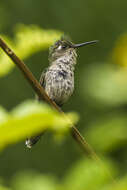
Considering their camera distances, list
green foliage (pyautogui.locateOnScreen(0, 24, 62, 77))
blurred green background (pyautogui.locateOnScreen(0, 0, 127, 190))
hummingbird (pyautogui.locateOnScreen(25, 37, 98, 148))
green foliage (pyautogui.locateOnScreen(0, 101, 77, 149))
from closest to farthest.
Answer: green foliage (pyautogui.locateOnScreen(0, 101, 77, 149))
green foliage (pyautogui.locateOnScreen(0, 24, 62, 77))
hummingbird (pyautogui.locateOnScreen(25, 37, 98, 148))
blurred green background (pyautogui.locateOnScreen(0, 0, 127, 190))

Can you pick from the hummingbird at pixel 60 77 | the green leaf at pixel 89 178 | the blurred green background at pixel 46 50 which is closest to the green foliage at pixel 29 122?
the green leaf at pixel 89 178

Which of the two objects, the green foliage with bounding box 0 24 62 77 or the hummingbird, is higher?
the green foliage with bounding box 0 24 62 77

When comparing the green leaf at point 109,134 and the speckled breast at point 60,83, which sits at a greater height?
the green leaf at point 109,134

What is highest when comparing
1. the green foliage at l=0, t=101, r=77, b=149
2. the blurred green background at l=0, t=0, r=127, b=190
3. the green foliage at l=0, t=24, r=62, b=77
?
the green foliage at l=0, t=24, r=62, b=77

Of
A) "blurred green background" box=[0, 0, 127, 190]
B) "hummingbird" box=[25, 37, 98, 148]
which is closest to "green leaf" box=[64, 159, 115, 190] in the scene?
"hummingbird" box=[25, 37, 98, 148]

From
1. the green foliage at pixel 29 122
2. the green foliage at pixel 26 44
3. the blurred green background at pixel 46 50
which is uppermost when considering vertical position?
the green foliage at pixel 26 44

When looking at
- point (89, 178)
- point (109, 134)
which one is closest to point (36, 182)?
point (89, 178)

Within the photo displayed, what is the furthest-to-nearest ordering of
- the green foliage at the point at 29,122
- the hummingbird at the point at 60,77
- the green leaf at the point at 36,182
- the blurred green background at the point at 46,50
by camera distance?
the blurred green background at the point at 46,50 → the hummingbird at the point at 60,77 → the green leaf at the point at 36,182 → the green foliage at the point at 29,122

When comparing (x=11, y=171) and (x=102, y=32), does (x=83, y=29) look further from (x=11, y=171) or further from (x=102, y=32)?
(x=11, y=171)

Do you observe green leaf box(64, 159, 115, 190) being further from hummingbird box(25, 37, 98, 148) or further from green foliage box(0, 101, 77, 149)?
hummingbird box(25, 37, 98, 148)

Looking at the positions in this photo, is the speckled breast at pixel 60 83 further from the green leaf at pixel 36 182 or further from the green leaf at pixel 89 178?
the green leaf at pixel 89 178

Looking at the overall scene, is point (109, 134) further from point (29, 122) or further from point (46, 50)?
point (46, 50)
